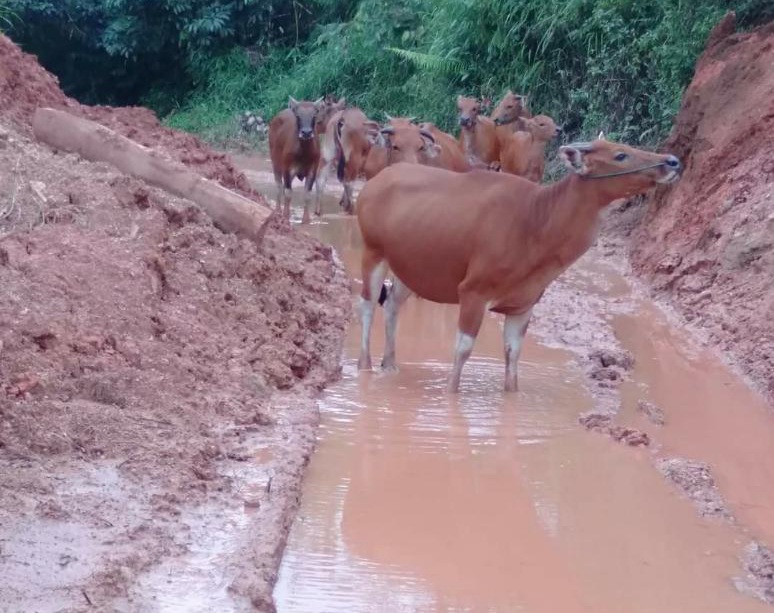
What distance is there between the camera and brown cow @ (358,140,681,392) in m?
8.94

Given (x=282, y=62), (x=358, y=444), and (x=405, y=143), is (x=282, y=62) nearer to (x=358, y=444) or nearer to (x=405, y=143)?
(x=405, y=143)

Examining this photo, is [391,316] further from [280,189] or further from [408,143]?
[280,189]

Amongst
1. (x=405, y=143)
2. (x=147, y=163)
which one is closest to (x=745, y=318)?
(x=405, y=143)

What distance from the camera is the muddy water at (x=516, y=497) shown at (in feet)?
19.9

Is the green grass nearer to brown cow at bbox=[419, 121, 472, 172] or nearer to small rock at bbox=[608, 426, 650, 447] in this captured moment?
brown cow at bbox=[419, 121, 472, 172]

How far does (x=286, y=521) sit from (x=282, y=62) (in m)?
26.2

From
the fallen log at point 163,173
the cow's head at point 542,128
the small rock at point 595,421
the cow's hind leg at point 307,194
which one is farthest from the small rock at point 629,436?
the cow's hind leg at point 307,194

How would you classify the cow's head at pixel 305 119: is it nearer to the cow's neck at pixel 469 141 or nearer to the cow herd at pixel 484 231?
the cow's neck at pixel 469 141

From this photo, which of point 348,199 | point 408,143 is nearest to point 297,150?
point 348,199

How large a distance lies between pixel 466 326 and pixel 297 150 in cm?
949

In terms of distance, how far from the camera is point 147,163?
455 inches

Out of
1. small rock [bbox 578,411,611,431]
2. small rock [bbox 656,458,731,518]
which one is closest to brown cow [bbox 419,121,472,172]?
small rock [bbox 578,411,611,431]

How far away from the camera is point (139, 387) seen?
768 cm

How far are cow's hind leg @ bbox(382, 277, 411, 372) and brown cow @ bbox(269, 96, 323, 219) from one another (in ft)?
25.5
